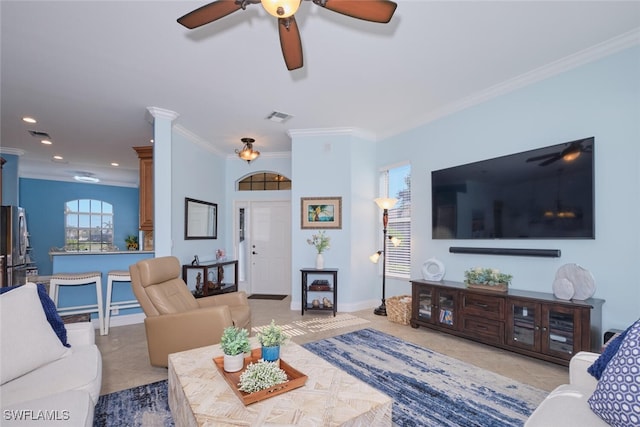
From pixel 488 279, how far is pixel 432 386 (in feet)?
4.45

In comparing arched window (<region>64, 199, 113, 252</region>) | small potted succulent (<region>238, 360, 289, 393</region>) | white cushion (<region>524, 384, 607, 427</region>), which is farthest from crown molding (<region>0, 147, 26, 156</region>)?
white cushion (<region>524, 384, 607, 427</region>)

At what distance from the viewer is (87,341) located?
7.02 feet

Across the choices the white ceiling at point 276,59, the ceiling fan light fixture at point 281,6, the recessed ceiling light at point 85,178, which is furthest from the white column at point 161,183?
the recessed ceiling light at point 85,178

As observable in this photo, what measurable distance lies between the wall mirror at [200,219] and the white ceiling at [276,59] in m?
1.24

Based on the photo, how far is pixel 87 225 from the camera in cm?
816

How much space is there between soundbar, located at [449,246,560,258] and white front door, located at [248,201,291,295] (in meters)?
3.25

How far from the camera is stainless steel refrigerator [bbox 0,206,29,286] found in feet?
16.4

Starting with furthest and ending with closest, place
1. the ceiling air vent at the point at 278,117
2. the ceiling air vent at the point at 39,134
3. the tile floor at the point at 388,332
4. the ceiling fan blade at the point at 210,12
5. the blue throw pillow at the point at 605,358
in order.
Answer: the ceiling air vent at the point at 39,134 → the ceiling air vent at the point at 278,117 → the tile floor at the point at 388,332 → the ceiling fan blade at the point at 210,12 → the blue throw pillow at the point at 605,358

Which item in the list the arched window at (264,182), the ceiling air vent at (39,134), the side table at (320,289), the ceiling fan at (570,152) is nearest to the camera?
the ceiling fan at (570,152)

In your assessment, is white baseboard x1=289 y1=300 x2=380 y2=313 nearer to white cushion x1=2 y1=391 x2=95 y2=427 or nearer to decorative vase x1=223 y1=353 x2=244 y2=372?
decorative vase x1=223 y1=353 x2=244 y2=372

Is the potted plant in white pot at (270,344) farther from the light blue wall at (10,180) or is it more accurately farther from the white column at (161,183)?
the light blue wall at (10,180)

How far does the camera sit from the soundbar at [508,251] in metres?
2.92

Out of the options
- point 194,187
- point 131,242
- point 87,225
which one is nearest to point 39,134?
point 194,187

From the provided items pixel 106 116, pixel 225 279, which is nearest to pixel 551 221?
pixel 225 279
